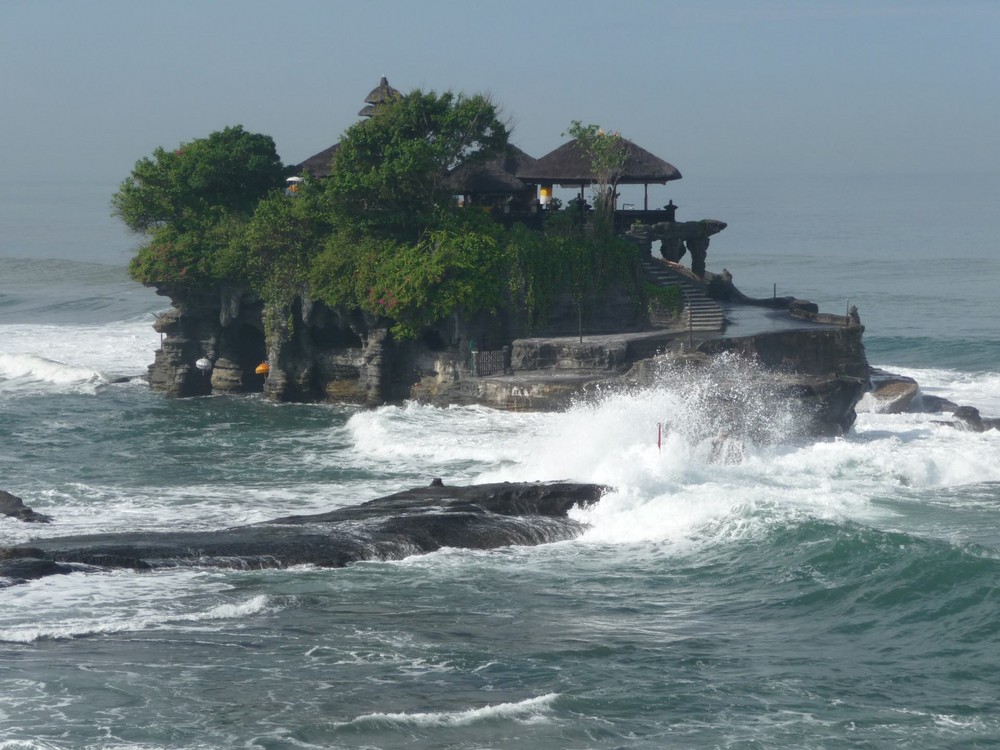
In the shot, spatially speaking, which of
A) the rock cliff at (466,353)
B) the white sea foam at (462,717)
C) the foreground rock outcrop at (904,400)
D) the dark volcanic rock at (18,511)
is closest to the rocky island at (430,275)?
the rock cliff at (466,353)

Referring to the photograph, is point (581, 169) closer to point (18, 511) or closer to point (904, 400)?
point (904, 400)

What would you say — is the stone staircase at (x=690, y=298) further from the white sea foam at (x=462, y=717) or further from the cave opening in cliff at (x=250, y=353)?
the white sea foam at (x=462, y=717)

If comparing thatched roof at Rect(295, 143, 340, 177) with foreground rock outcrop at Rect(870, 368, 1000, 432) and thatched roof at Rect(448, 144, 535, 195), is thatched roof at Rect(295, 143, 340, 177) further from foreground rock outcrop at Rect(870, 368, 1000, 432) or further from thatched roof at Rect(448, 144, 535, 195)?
foreground rock outcrop at Rect(870, 368, 1000, 432)

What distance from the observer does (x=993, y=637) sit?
67.3 feet

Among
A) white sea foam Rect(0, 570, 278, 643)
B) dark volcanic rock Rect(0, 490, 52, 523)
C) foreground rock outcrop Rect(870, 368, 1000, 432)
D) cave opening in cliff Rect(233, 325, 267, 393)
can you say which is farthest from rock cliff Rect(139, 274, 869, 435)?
white sea foam Rect(0, 570, 278, 643)

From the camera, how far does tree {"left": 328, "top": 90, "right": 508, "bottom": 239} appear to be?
39719 millimetres

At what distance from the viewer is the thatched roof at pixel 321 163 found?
145 feet

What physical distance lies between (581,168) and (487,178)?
2801 mm

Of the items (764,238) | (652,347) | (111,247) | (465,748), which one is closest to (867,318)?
(652,347)

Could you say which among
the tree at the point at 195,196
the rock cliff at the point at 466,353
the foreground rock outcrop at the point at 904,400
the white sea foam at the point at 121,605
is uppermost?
the tree at the point at 195,196

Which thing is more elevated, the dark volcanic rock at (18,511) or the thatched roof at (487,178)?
the thatched roof at (487,178)

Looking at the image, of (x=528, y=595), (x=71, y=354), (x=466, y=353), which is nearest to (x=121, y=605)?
(x=528, y=595)

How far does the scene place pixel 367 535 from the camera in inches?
976

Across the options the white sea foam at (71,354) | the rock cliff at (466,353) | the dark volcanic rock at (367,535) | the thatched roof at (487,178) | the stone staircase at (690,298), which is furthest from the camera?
the white sea foam at (71,354)
